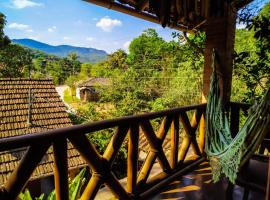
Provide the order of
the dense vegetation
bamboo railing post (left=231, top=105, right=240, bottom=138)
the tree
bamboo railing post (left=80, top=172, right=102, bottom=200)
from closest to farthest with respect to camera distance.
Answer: bamboo railing post (left=80, top=172, right=102, bottom=200)
the tree
bamboo railing post (left=231, top=105, right=240, bottom=138)
the dense vegetation

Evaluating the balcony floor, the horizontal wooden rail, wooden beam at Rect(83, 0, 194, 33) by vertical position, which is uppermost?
wooden beam at Rect(83, 0, 194, 33)

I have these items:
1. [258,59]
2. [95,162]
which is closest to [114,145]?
[95,162]

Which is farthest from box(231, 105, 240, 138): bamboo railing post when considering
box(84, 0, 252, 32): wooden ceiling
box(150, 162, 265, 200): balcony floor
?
box(84, 0, 252, 32): wooden ceiling

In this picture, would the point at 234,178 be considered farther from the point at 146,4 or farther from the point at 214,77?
the point at 146,4

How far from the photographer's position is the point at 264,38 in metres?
2.72

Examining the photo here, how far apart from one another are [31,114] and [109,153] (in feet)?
15.9

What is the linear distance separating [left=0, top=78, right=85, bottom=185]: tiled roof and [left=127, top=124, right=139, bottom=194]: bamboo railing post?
11.5 feet

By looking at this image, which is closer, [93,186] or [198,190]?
[93,186]

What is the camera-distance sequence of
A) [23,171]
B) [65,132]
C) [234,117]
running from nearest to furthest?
[23,171]
[65,132]
[234,117]

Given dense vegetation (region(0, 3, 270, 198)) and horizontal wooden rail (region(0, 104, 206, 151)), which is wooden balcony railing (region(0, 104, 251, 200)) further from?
dense vegetation (region(0, 3, 270, 198))

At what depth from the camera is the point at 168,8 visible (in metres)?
2.17

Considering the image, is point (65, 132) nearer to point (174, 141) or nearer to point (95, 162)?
point (95, 162)

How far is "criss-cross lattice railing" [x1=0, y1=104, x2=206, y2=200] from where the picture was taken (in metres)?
1.19

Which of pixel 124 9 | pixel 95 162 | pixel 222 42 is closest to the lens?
pixel 95 162
